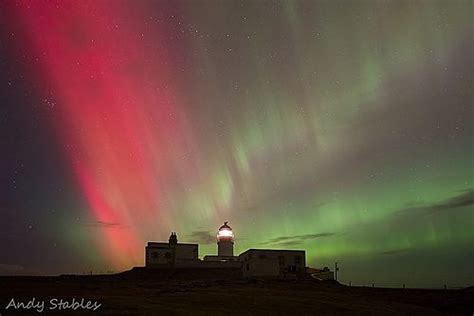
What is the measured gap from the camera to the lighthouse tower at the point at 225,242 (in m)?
75.8

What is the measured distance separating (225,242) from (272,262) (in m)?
20.2

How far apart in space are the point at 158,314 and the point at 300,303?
32.7ft

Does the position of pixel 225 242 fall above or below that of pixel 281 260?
above

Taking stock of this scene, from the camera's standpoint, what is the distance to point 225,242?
76875 mm

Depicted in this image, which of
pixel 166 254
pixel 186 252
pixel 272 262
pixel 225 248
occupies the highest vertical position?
pixel 225 248

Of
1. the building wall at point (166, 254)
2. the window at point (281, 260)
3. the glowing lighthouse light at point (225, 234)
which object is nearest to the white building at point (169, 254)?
the building wall at point (166, 254)

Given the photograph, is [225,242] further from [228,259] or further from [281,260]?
[281,260]

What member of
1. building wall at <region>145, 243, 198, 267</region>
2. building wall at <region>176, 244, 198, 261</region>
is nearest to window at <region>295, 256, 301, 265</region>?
building wall at <region>145, 243, 198, 267</region>

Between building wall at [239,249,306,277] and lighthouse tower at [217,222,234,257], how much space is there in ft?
45.5

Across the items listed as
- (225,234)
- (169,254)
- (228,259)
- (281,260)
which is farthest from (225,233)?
(281,260)

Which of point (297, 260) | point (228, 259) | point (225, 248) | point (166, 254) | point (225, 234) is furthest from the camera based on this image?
point (225, 234)

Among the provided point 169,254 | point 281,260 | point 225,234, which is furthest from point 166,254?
point 281,260

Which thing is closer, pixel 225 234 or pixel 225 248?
pixel 225 248

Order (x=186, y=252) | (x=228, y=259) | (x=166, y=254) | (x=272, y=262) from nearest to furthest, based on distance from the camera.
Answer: (x=272, y=262) → (x=166, y=254) → (x=186, y=252) → (x=228, y=259)
